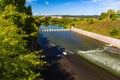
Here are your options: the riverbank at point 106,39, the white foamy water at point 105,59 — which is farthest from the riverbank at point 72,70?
the riverbank at point 106,39

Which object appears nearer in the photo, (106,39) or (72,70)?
(72,70)

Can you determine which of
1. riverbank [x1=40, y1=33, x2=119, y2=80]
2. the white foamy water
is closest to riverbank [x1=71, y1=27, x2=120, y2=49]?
the white foamy water

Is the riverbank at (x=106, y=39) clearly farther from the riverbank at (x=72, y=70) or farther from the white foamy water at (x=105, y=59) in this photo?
the riverbank at (x=72, y=70)

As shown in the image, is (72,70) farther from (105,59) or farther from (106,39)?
(106,39)

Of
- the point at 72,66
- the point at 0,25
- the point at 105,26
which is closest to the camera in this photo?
the point at 0,25

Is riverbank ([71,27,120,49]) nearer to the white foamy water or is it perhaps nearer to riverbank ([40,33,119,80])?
the white foamy water

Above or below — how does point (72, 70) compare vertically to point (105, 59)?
above

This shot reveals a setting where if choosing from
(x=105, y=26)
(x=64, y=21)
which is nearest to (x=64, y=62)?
(x=105, y=26)

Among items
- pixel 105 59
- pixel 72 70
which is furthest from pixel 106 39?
pixel 72 70

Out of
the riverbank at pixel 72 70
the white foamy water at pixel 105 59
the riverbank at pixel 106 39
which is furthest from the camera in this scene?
the riverbank at pixel 106 39

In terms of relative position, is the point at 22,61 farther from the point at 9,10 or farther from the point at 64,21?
the point at 64,21

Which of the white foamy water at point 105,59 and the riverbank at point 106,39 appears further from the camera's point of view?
the riverbank at point 106,39
